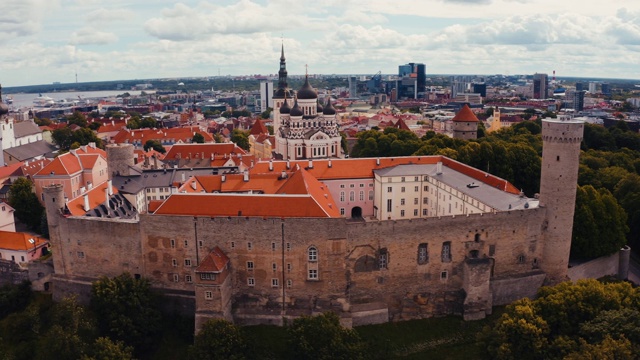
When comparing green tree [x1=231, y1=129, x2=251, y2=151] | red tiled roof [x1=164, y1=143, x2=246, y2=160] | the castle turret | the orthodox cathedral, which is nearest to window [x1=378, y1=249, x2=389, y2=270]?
the castle turret

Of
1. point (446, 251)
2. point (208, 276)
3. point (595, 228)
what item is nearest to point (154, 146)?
point (208, 276)

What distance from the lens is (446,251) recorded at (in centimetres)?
5059

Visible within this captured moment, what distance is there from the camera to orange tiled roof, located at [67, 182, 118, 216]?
53906mm

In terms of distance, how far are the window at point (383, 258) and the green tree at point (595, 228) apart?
817 inches

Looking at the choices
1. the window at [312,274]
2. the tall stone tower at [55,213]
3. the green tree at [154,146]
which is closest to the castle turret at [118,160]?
the tall stone tower at [55,213]

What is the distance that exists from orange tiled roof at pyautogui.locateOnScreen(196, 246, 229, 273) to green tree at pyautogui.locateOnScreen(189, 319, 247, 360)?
4203 mm

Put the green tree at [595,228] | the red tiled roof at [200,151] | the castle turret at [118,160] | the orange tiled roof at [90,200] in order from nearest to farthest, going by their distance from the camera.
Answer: the orange tiled roof at [90,200]
the green tree at [595,228]
the castle turret at [118,160]
the red tiled roof at [200,151]

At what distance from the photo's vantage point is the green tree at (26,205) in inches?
2687

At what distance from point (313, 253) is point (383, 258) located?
6273mm

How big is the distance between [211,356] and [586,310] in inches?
1095

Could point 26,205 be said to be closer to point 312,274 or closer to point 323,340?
point 312,274

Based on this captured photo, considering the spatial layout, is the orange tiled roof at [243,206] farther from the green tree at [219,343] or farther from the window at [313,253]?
the green tree at [219,343]

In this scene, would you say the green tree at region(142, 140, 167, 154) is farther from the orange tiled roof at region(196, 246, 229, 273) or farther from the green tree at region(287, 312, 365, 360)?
the green tree at region(287, 312, 365, 360)

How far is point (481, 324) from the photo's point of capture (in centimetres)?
5022
